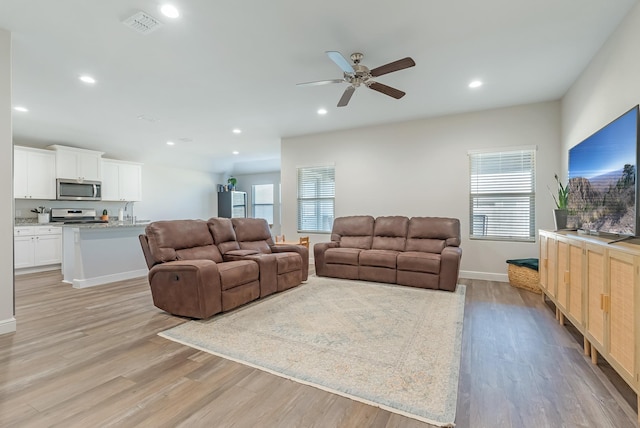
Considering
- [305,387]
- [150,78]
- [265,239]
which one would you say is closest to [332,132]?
[265,239]

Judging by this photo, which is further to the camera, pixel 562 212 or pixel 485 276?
pixel 485 276

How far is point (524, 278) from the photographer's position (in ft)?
14.4

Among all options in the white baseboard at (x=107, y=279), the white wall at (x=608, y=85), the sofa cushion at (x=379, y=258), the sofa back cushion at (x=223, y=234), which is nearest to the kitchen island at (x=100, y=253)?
the white baseboard at (x=107, y=279)

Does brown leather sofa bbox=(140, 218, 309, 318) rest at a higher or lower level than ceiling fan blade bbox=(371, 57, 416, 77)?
lower

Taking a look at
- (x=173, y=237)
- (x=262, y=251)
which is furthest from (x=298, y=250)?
(x=173, y=237)

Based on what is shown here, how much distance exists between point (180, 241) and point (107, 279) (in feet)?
6.85

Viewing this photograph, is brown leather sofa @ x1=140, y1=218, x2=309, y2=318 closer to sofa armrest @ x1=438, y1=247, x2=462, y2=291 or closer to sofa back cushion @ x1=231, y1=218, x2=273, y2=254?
sofa back cushion @ x1=231, y1=218, x2=273, y2=254

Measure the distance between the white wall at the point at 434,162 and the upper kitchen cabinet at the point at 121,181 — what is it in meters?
3.95

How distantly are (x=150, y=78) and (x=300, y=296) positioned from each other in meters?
3.26

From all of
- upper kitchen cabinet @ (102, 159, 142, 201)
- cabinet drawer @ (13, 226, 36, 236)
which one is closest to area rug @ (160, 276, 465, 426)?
cabinet drawer @ (13, 226, 36, 236)

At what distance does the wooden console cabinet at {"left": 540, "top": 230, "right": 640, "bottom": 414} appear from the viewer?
67.9 inches

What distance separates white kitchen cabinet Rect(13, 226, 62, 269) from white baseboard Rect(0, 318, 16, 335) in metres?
3.72

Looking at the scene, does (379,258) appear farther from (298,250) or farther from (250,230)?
(250,230)

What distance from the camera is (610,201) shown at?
248cm
